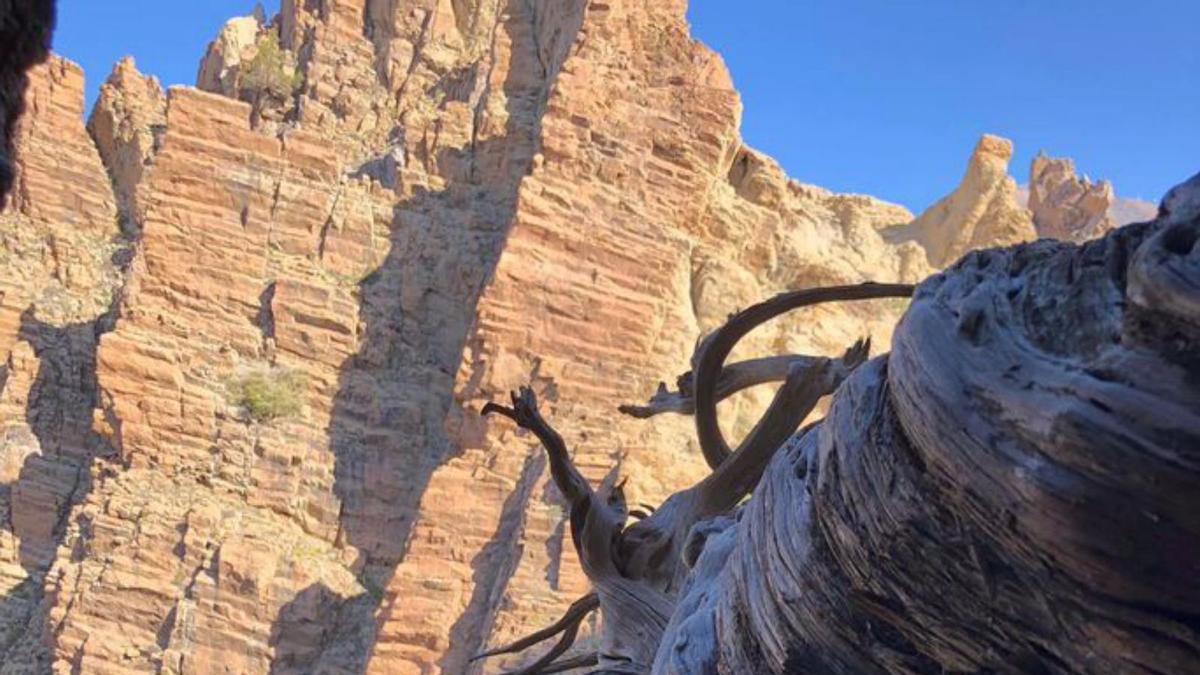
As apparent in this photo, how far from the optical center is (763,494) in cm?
270

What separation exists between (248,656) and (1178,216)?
22495 mm

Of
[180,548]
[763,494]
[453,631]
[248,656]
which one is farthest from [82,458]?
[763,494]

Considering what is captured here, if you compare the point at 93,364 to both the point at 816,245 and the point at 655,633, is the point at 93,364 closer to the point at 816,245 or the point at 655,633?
the point at 816,245

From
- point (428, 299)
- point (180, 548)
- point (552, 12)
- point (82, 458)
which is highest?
point (552, 12)

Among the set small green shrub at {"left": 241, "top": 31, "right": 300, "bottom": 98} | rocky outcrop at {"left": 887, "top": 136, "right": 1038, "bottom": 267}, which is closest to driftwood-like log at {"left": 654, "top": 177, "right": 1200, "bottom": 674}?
small green shrub at {"left": 241, "top": 31, "right": 300, "bottom": 98}

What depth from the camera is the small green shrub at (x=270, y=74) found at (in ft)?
106

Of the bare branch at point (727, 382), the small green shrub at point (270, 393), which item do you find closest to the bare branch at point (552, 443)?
the bare branch at point (727, 382)

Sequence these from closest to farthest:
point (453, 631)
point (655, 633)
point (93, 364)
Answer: point (655, 633), point (453, 631), point (93, 364)

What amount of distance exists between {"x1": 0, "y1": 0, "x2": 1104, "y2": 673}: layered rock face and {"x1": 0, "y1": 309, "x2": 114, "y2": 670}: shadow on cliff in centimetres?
8

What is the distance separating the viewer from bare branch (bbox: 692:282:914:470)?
4551 millimetres

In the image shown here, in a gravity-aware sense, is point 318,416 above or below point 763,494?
above

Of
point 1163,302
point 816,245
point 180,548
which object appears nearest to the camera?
point 1163,302

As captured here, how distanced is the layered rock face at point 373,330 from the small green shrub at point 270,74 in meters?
0.53

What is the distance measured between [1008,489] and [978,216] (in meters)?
35.2
